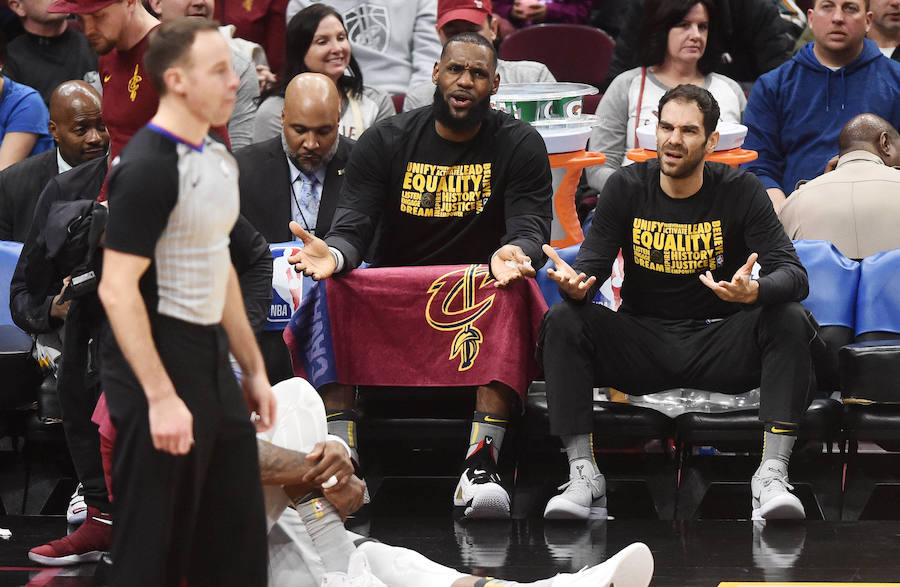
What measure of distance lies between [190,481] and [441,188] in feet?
7.22

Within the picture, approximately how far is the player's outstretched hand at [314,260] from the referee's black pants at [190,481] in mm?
1595

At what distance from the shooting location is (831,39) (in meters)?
5.42

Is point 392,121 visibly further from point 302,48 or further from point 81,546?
point 81,546

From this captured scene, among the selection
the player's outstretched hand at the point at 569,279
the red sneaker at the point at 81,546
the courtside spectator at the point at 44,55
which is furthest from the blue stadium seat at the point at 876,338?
the courtside spectator at the point at 44,55

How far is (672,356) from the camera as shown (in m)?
4.11

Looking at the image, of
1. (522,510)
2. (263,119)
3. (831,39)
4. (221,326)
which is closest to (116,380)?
(221,326)

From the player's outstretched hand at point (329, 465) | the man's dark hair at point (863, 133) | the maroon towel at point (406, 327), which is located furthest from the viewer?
the man's dark hair at point (863, 133)

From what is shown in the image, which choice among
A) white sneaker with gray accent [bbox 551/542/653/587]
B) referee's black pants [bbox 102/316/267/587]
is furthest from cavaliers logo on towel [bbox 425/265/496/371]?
referee's black pants [bbox 102/316/267/587]

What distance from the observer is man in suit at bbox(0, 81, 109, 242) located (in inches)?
192

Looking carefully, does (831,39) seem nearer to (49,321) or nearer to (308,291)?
(308,291)

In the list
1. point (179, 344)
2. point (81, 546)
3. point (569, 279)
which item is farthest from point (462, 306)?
point (179, 344)

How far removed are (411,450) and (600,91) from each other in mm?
2375

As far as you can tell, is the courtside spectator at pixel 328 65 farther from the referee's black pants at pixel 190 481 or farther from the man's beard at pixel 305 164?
the referee's black pants at pixel 190 481

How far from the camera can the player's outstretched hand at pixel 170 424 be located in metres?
2.30
